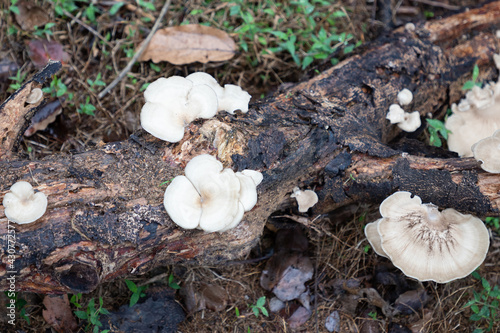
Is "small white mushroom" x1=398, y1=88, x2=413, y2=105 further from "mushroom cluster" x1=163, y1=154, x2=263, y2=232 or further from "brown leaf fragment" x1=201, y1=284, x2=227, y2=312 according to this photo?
"brown leaf fragment" x1=201, y1=284, x2=227, y2=312

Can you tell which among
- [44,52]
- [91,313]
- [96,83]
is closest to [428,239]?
[91,313]

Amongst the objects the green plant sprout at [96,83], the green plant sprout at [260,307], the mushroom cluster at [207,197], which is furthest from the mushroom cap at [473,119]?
the green plant sprout at [96,83]

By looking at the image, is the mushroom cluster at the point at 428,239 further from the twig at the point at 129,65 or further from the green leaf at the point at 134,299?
the twig at the point at 129,65

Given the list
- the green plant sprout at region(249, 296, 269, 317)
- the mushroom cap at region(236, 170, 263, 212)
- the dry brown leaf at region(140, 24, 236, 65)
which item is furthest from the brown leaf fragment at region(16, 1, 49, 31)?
the green plant sprout at region(249, 296, 269, 317)

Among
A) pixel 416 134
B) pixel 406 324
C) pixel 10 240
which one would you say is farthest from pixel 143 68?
pixel 406 324

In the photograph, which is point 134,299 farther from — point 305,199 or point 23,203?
point 305,199

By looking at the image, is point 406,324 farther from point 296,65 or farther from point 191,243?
point 296,65
